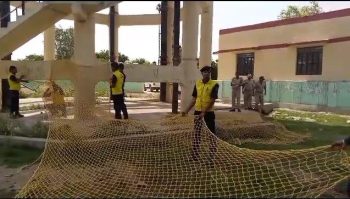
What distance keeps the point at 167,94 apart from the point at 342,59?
7531 millimetres

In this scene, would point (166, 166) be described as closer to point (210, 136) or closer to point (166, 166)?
→ point (166, 166)

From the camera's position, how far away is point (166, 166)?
6305mm

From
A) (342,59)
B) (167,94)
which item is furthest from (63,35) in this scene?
(342,59)

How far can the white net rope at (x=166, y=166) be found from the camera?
17.1 feet

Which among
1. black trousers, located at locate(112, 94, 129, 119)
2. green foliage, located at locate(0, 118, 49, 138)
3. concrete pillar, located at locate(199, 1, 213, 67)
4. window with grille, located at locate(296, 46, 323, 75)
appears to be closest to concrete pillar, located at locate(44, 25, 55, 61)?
concrete pillar, located at locate(199, 1, 213, 67)

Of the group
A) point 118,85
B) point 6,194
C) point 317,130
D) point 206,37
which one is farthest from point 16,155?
point 206,37

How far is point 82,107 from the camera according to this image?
8859 mm

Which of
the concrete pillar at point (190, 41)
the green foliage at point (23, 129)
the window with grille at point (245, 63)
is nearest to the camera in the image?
the green foliage at point (23, 129)

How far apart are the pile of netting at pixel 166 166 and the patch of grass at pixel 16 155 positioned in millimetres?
487

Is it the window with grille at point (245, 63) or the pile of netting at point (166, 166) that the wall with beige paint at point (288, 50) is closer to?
the window with grille at point (245, 63)

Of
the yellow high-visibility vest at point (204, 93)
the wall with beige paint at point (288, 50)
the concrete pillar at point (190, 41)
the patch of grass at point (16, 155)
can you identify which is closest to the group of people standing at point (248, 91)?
the concrete pillar at point (190, 41)

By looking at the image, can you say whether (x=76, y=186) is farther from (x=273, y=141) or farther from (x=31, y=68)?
(x=31, y=68)

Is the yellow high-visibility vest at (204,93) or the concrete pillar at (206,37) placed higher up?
the concrete pillar at (206,37)

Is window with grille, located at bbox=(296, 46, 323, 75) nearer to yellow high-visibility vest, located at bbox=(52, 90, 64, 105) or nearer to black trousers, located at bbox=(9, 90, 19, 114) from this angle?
yellow high-visibility vest, located at bbox=(52, 90, 64, 105)
